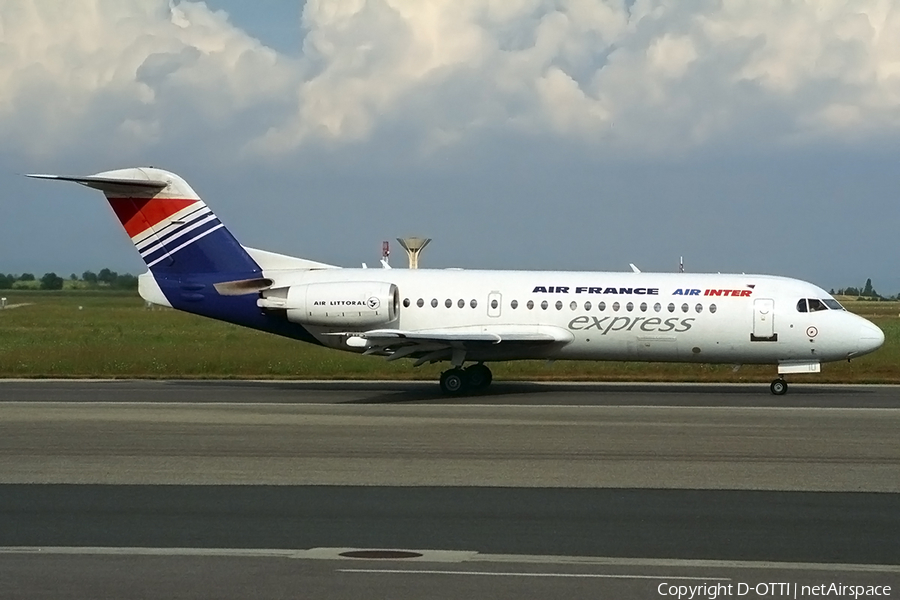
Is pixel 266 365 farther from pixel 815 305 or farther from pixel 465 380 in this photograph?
pixel 815 305

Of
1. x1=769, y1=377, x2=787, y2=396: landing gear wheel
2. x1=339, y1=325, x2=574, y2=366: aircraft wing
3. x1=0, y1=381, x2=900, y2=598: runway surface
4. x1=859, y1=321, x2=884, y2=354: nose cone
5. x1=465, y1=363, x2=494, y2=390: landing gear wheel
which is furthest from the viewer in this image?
x1=465, y1=363, x2=494, y2=390: landing gear wheel

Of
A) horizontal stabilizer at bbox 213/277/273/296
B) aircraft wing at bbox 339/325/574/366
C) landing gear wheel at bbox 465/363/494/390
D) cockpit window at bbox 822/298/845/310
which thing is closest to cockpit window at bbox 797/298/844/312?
cockpit window at bbox 822/298/845/310

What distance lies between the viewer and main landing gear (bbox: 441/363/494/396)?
25.5 metres

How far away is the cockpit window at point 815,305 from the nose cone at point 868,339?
935 mm

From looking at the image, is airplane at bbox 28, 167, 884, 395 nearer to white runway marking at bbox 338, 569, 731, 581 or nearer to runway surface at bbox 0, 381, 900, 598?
runway surface at bbox 0, 381, 900, 598

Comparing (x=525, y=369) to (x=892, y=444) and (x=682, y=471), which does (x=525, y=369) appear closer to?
(x=892, y=444)

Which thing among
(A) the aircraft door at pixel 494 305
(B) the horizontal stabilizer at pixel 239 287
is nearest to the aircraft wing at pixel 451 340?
(A) the aircraft door at pixel 494 305

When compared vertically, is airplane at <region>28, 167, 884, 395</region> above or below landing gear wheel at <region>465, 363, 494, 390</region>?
above

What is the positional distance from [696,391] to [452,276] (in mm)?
6203

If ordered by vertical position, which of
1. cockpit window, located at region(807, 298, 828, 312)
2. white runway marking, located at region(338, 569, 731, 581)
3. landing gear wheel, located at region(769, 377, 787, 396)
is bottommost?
white runway marking, located at region(338, 569, 731, 581)

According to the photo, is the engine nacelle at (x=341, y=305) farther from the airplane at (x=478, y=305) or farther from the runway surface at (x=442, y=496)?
the runway surface at (x=442, y=496)

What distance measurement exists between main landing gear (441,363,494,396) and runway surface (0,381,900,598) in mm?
2855

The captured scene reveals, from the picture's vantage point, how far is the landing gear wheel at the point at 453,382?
2553cm

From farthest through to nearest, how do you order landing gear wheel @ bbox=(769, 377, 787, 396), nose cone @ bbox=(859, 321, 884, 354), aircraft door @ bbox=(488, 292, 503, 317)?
aircraft door @ bbox=(488, 292, 503, 317)
landing gear wheel @ bbox=(769, 377, 787, 396)
nose cone @ bbox=(859, 321, 884, 354)
